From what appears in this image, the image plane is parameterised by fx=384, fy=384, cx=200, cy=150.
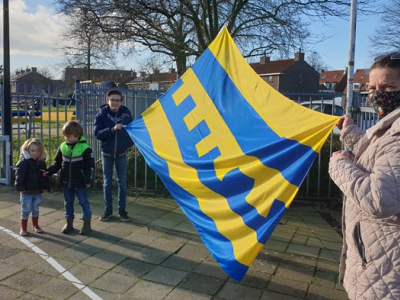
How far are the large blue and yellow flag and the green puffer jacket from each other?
0.82m

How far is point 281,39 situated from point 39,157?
442 inches

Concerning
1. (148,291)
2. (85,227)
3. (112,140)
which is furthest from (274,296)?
(112,140)

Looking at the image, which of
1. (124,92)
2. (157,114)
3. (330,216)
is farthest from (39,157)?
(330,216)

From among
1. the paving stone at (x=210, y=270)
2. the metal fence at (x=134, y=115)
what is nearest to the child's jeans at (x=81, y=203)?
the paving stone at (x=210, y=270)

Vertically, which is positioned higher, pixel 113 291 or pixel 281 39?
pixel 281 39

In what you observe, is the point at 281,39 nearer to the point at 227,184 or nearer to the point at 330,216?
the point at 330,216

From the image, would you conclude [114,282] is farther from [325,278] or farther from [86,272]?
[325,278]

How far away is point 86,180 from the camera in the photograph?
4.98 meters

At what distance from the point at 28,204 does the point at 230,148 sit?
289 cm

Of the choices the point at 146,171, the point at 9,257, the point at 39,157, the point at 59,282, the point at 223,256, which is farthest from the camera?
the point at 146,171

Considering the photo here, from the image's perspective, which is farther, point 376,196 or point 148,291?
point 148,291

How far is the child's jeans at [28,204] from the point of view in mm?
4945

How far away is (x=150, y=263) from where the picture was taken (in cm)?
421

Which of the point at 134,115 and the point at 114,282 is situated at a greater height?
the point at 134,115
